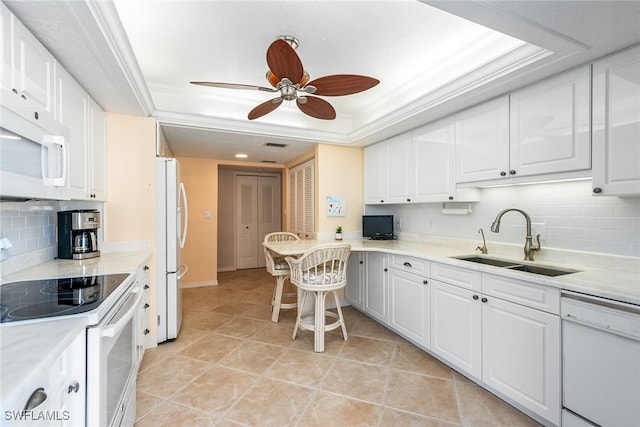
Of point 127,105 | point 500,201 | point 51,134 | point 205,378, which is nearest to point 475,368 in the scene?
point 500,201

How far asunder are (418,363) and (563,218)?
159 centimetres

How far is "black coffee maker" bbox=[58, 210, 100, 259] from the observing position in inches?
79.0

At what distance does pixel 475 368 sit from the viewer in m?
2.02

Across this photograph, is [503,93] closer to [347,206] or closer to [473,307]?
[473,307]

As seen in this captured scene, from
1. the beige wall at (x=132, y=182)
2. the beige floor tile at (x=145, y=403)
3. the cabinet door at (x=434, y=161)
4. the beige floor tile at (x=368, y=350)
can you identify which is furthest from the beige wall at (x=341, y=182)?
the beige floor tile at (x=145, y=403)

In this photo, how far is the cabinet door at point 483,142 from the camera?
2.15 meters

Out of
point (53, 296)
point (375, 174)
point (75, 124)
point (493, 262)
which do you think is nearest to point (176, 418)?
point (53, 296)

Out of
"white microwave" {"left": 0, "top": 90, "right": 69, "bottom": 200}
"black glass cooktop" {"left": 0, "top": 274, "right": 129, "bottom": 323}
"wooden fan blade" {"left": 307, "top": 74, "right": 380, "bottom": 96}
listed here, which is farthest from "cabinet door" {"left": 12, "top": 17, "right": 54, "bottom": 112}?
"wooden fan blade" {"left": 307, "top": 74, "right": 380, "bottom": 96}

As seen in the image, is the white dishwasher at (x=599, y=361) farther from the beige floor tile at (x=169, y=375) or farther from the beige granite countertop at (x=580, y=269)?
the beige floor tile at (x=169, y=375)

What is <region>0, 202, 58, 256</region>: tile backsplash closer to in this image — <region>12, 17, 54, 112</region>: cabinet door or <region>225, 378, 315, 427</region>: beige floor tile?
<region>12, 17, 54, 112</region>: cabinet door

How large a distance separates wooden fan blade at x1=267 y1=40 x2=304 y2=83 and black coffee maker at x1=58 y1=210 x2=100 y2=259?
1.71 metres

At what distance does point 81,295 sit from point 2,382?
731 millimetres

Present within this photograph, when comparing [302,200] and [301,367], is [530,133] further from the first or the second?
[302,200]

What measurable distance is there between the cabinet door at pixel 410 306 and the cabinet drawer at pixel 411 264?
0.05 meters
